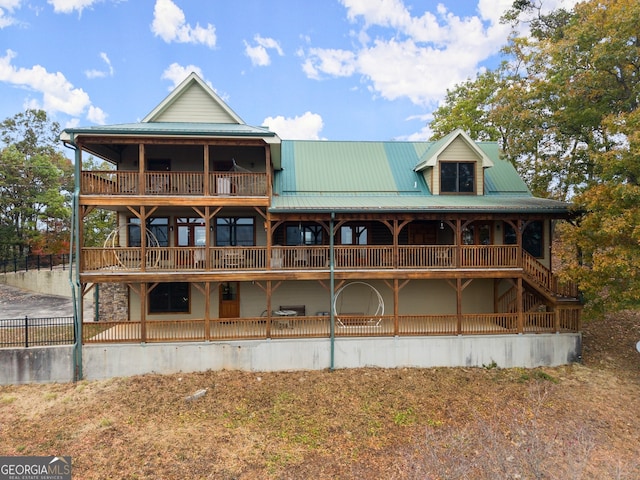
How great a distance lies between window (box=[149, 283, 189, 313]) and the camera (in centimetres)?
1556

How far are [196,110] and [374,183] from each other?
9.14m

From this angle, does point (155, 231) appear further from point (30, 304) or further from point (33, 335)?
point (30, 304)

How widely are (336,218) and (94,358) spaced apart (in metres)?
11.0

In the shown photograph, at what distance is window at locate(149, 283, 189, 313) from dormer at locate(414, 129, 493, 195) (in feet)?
42.8

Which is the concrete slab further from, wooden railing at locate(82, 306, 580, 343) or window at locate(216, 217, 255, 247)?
window at locate(216, 217, 255, 247)

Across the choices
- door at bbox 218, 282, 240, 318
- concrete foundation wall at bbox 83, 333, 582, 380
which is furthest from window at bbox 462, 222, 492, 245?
door at bbox 218, 282, 240, 318

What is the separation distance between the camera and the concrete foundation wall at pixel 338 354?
43.1ft

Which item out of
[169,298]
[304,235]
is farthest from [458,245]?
[169,298]

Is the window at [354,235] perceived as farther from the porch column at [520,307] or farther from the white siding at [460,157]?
the porch column at [520,307]

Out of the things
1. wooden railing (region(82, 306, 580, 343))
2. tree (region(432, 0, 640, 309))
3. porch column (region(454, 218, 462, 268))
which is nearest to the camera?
tree (region(432, 0, 640, 309))

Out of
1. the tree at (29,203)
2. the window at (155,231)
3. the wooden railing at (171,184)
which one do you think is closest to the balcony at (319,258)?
the window at (155,231)

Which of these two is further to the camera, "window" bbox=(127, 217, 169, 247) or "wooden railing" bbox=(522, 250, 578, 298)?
"window" bbox=(127, 217, 169, 247)

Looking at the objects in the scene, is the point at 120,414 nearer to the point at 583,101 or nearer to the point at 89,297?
the point at 89,297

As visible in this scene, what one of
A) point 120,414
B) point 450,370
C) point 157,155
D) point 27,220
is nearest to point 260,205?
point 157,155
